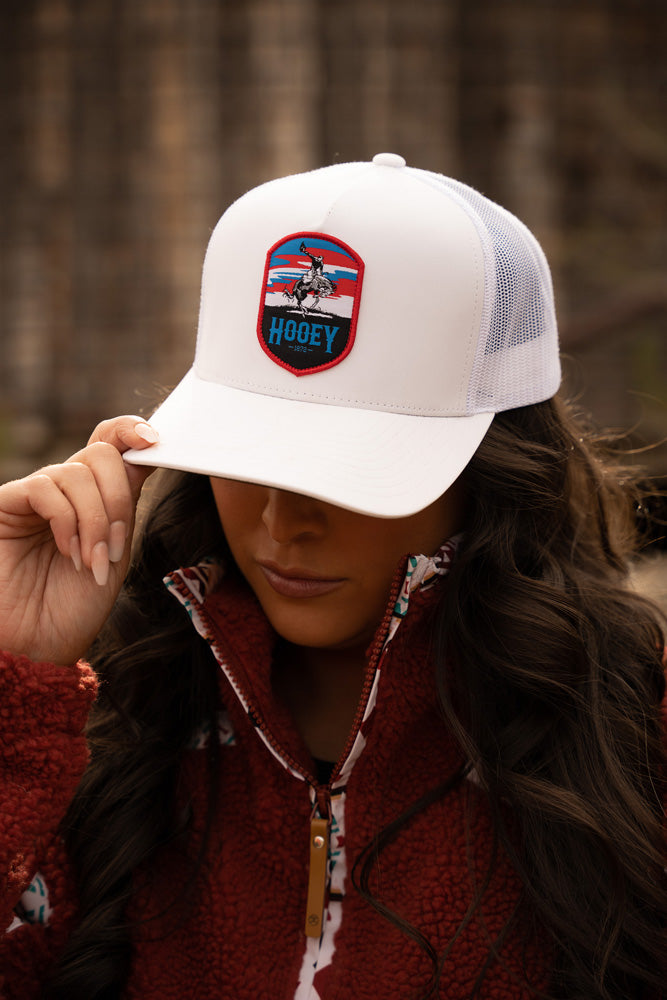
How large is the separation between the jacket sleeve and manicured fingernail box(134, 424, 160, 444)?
0.33 m

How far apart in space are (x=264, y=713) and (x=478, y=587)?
1.16ft

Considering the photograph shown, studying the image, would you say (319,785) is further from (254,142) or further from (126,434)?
(254,142)

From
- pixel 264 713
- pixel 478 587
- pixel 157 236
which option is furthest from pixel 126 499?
pixel 157 236

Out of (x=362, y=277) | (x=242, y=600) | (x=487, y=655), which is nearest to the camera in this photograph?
(x=362, y=277)

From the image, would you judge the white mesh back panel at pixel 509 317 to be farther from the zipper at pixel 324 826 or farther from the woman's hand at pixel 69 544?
the woman's hand at pixel 69 544

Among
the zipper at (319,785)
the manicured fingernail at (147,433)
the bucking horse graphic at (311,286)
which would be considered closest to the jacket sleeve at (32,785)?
the zipper at (319,785)

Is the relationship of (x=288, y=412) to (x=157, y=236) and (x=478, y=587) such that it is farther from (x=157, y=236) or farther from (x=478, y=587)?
(x=157, y=236)

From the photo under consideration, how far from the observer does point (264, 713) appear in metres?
1.50

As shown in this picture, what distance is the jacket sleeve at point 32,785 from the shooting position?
1363mm

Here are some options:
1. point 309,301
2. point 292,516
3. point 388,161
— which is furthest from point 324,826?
point 388,161

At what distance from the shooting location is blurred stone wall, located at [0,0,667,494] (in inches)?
218

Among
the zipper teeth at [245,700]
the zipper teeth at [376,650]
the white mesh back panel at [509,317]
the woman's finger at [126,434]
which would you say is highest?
the white mesh back panel at [509,317]

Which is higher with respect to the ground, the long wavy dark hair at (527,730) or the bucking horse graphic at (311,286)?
the bucking horse graphic at (311,286)

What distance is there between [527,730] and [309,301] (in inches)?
26.0
